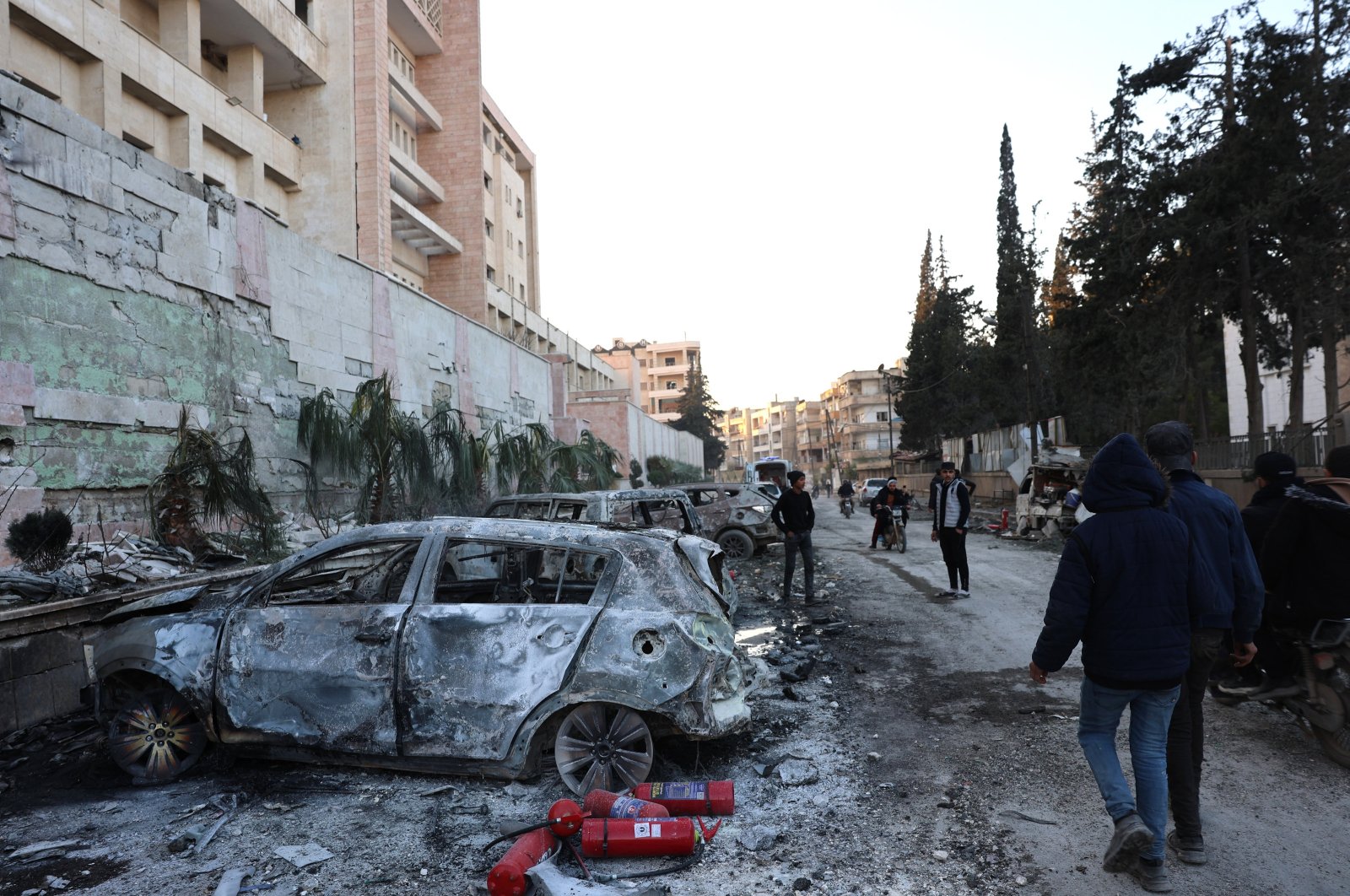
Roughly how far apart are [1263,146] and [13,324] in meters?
25.5

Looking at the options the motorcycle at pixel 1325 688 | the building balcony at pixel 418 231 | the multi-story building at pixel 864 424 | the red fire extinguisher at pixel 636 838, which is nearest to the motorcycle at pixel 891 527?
the motorcycle at pixel 1325 688

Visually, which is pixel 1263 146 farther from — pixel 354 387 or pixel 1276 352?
pixel 354 387

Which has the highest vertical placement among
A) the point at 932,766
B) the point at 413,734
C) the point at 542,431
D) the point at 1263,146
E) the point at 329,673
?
the point at 1263,146

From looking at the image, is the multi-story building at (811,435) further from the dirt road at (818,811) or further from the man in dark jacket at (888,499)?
the dirt road at (818,811)

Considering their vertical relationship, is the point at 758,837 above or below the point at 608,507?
below

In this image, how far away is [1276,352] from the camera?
27828mm

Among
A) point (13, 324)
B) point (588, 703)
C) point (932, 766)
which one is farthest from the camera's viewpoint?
point (13, 324)

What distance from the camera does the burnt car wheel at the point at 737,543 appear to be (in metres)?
16.8

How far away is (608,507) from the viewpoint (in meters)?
10.7

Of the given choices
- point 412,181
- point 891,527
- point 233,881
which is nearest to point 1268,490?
point 233,881

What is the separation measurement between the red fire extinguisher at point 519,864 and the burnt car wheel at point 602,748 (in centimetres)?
75

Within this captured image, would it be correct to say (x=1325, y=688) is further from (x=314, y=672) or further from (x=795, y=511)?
(x=795, y=511)

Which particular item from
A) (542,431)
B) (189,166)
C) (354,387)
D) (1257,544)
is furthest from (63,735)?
(189,166)

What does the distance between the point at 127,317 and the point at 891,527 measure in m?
15.6
